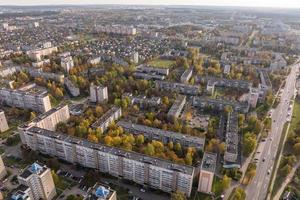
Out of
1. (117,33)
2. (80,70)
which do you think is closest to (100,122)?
(80,70)

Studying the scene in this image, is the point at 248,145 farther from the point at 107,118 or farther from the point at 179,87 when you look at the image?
the point at 179,87

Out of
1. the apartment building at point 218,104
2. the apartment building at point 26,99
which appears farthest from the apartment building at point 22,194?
the apartment building at point 218,104

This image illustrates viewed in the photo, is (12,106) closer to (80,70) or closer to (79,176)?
(80,70)

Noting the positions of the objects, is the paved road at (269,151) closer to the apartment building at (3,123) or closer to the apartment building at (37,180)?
the apartment building at (37,180)

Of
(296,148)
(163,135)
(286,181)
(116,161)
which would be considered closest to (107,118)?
(163,135)

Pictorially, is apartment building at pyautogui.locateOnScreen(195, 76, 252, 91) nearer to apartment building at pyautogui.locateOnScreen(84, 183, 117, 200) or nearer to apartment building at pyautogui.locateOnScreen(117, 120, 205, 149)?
apartment building at pyautogui.locateOnScreen(117, 120, 205, 149)

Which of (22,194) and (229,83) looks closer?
(22,194)
